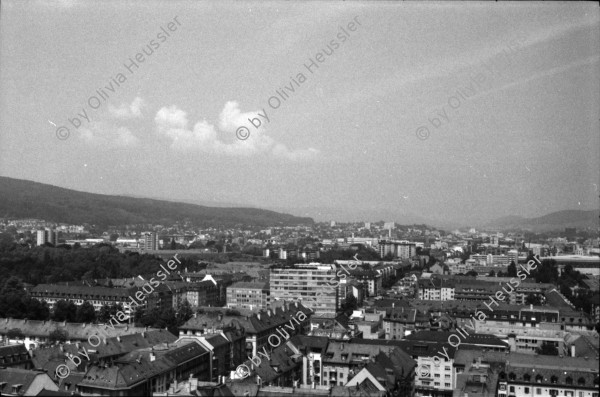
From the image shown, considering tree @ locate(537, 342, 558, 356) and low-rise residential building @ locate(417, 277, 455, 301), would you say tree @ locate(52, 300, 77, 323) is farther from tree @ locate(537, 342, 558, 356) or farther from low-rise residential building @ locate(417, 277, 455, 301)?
low-rise residential building @ locate(417, 277, 455, 301)

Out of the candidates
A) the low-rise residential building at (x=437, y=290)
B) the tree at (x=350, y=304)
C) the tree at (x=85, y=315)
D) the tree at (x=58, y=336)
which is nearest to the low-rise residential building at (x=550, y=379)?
the tree at (x=58, y=336)

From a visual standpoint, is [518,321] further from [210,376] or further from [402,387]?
[210,376]

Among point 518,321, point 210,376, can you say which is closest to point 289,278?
point 518,321

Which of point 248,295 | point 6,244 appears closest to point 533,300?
point 248,295

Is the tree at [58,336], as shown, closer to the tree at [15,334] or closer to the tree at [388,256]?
the tree at [15,334]

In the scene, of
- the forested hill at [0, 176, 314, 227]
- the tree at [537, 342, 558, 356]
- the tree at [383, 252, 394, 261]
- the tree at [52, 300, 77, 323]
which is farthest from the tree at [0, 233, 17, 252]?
the tree at [537, 342, 558, 356]

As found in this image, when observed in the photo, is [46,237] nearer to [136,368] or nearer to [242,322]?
[242,322]
